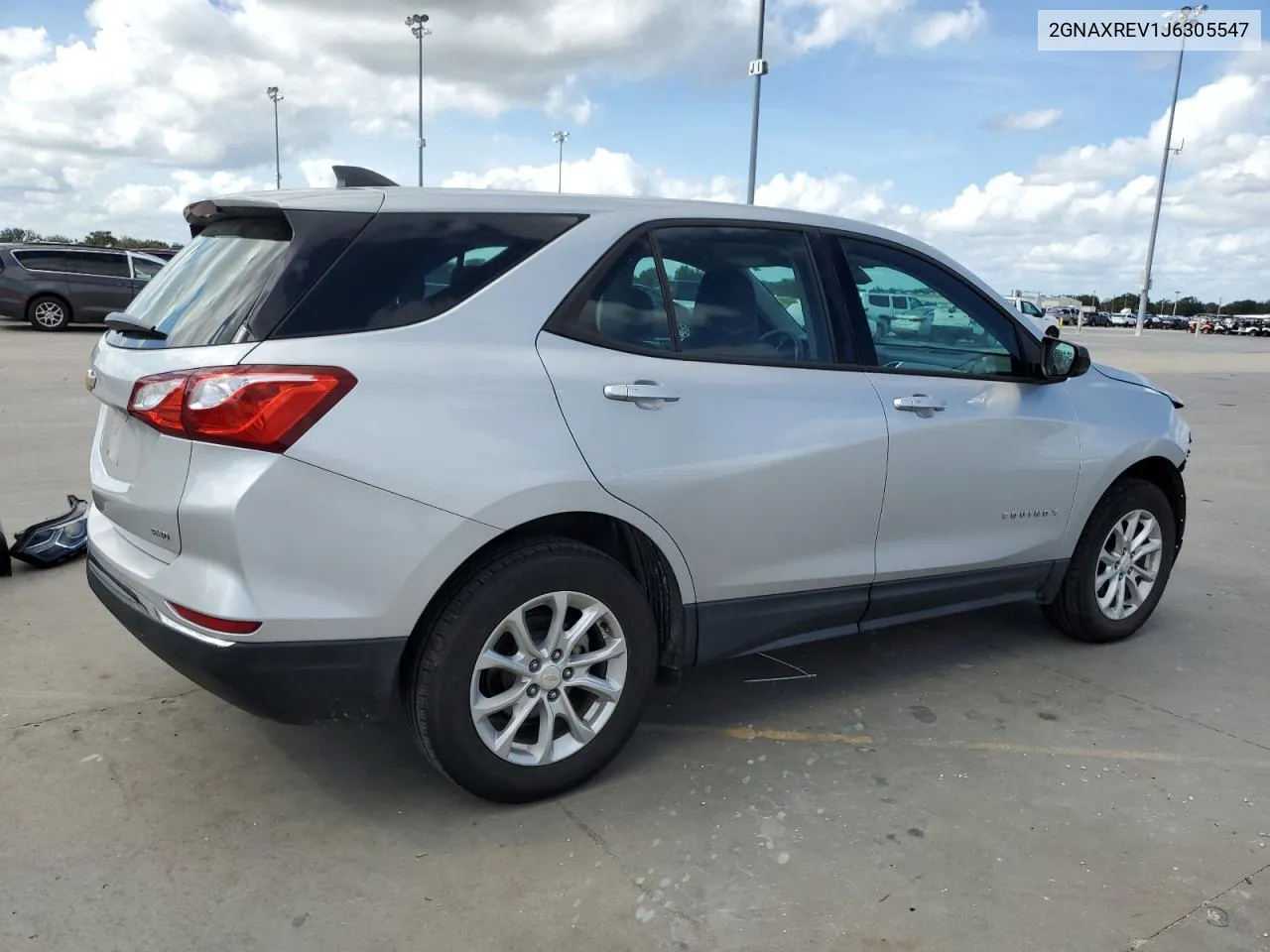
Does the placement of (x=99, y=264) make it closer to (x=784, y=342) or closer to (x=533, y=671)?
(x=784, y=342)

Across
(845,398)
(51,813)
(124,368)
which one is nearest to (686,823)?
(845,398)

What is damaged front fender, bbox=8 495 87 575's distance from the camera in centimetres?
495

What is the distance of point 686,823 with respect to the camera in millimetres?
2938

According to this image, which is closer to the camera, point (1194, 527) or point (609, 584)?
point (609, 584)

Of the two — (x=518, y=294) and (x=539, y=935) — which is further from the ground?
(x=518, y=294)

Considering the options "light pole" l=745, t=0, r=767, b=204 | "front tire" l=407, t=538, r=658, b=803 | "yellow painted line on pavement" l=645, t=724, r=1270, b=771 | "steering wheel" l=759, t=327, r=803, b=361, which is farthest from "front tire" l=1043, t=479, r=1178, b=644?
"light pole" l=745, t=0, r=767, b=204

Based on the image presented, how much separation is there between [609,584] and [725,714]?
1001mm

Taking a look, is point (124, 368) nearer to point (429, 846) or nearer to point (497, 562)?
point (497, 562)

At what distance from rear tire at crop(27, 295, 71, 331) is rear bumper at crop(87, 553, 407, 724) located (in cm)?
2013

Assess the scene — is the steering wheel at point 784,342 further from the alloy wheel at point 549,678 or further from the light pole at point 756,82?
the light pole at point 756,82

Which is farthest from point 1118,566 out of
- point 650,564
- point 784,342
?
point 650,564

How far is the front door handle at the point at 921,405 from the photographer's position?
356cm

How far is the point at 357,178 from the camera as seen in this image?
131 inches

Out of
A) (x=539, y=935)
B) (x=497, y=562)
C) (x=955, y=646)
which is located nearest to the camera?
(x=539, y=935)
